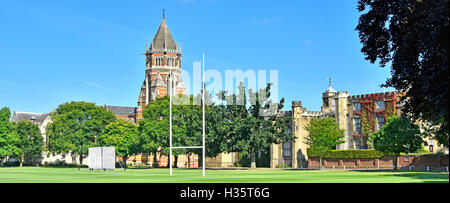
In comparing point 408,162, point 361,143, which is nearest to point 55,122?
point 361,143

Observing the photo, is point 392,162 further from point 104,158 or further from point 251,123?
point 104,158

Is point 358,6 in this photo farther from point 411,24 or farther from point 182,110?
point 182,110

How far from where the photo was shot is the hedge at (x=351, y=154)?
6619 centimetres

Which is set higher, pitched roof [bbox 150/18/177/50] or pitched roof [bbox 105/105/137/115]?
pitched roof [bbox 150/18/177/50]

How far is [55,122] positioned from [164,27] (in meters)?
60.2

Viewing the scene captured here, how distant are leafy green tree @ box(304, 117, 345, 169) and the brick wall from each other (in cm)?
183

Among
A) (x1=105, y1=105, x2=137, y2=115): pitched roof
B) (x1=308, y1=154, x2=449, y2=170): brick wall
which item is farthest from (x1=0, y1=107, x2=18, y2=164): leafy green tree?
(x1=308, y1=154, x2=449, y2=170): brick wall

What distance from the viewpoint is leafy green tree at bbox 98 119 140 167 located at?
82.8 metres

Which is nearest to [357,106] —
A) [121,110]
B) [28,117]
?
[121,110]

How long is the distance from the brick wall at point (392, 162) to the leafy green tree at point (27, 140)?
185 feet

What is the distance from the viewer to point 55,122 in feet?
305

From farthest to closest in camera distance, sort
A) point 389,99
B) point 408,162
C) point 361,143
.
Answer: point 361,143 < point 389,99 < point 408,162

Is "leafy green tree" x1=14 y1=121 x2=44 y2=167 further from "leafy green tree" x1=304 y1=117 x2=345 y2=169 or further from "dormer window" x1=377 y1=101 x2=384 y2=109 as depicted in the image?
"dormer window" x1=377 y1=101 x2=384 y2=109
